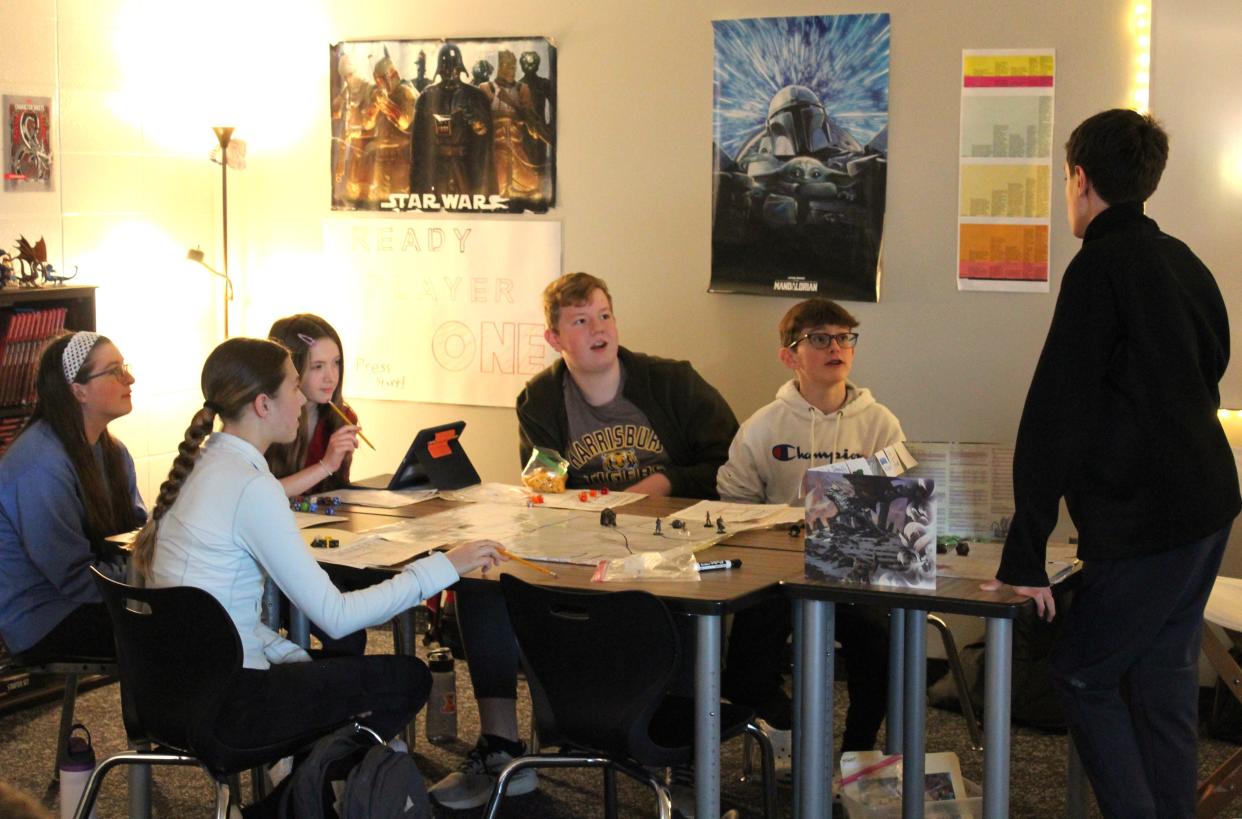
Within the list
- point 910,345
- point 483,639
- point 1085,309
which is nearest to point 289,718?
point 483,639

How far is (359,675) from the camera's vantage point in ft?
8.98

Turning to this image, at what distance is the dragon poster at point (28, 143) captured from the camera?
4344 mm

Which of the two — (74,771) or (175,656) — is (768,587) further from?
(74,771)

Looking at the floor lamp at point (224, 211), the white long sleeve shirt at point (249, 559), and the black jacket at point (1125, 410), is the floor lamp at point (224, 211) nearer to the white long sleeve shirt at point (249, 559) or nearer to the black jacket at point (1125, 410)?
the white long sleeve shirt at point (249, 559)

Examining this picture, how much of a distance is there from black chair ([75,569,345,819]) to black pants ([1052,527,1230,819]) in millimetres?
1388

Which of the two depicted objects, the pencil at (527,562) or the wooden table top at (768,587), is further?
the pencil at (527,562)

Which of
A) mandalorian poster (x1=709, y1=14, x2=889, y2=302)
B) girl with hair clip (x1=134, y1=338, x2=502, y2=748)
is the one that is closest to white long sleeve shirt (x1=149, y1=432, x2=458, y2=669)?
girl with hair clip (x1=134, y1=338, x2=502, y2=748)

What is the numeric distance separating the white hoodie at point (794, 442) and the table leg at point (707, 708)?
1168 millimetres

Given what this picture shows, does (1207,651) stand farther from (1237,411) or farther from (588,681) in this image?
(588,681)

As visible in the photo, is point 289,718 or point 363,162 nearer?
point 289,718

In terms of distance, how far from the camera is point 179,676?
2.58 metres

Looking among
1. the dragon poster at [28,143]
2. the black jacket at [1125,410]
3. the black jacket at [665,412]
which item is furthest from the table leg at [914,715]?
the dragon poster at [28,143]

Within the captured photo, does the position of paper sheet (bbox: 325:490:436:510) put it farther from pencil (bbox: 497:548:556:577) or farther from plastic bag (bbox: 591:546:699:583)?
plastic bag (bbox: 591:546:699:583)

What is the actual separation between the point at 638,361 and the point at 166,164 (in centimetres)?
194
